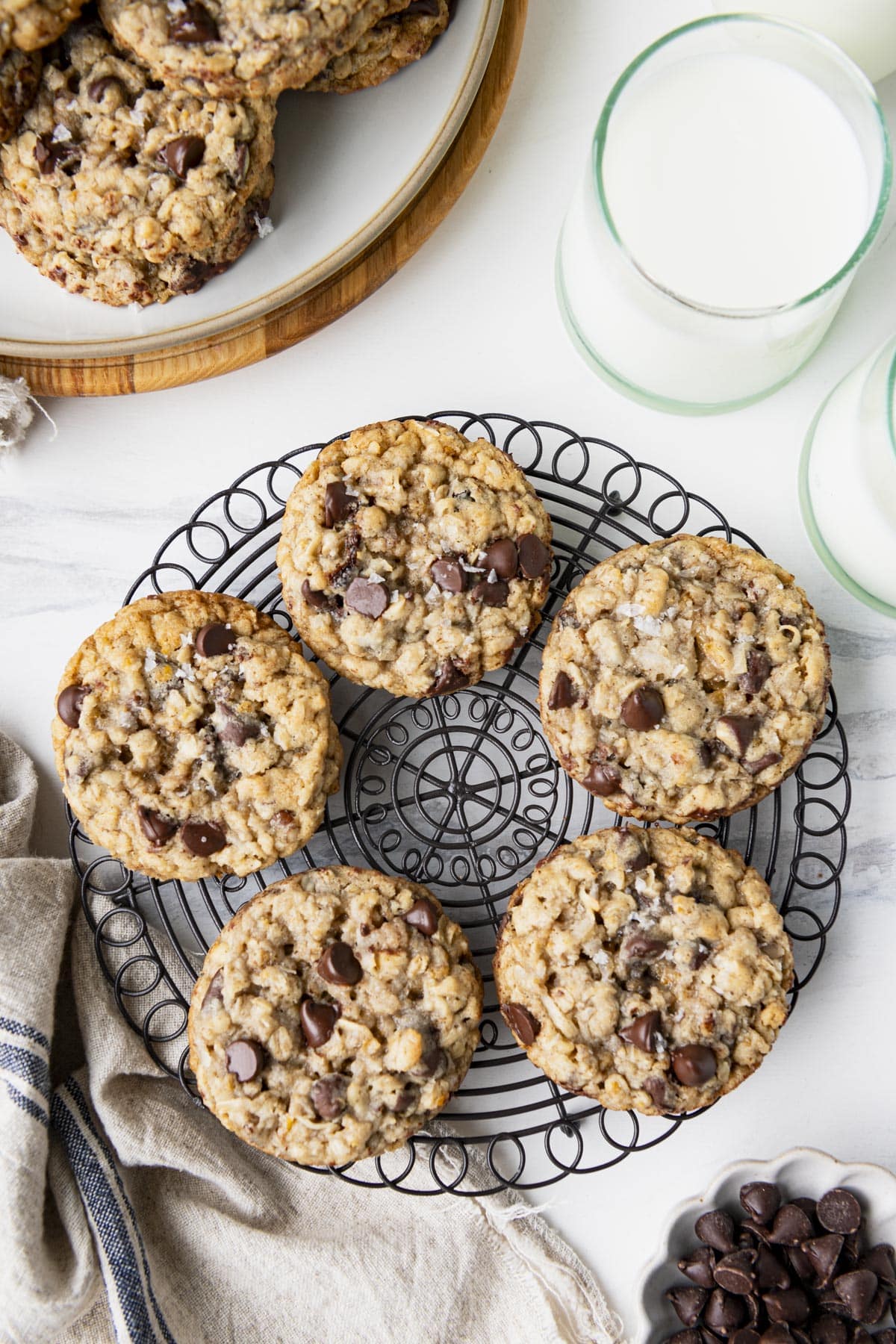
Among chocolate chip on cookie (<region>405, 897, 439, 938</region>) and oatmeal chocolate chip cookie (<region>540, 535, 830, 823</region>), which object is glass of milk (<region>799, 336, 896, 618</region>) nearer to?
oatmeal chocolate chip cookie (<region>540, 535, 830, 823</region>)

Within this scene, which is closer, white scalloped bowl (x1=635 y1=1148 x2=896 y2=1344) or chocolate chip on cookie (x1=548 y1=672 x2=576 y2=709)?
chocolate chip on cookie (x1=548 y1=672 x2=576 y2=709)

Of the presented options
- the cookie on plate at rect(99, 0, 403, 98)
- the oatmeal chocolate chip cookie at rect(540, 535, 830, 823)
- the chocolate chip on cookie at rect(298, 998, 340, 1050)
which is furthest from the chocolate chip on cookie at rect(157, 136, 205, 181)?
the chocolate chip on cookie at rect(298, 998, 340, 1050)

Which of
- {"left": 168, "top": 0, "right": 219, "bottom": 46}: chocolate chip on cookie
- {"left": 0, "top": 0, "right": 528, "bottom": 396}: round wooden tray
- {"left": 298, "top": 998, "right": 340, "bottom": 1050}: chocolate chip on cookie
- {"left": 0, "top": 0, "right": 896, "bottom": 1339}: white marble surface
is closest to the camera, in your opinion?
{"left": 168, "top": 0, "right": 219, "bottom": 46}: chocolate chip on cookie

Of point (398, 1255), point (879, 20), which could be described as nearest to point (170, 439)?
point (879, 20)

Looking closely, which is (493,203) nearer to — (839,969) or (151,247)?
(151,247)

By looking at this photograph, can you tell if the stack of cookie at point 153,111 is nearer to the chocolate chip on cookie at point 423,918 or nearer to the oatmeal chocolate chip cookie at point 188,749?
the oatmeal chocolate chip cookie at point 188,749

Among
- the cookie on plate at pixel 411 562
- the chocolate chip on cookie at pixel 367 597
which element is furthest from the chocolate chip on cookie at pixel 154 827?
the chocolate chip on cookie at pixel 367 597

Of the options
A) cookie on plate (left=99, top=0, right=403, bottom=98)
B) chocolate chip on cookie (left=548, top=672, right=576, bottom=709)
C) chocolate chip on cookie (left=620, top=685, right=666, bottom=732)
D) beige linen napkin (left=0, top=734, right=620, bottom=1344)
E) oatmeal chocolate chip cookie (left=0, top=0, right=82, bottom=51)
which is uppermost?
cookie on plate (left=99, top=0, right=403, bottom=98)
